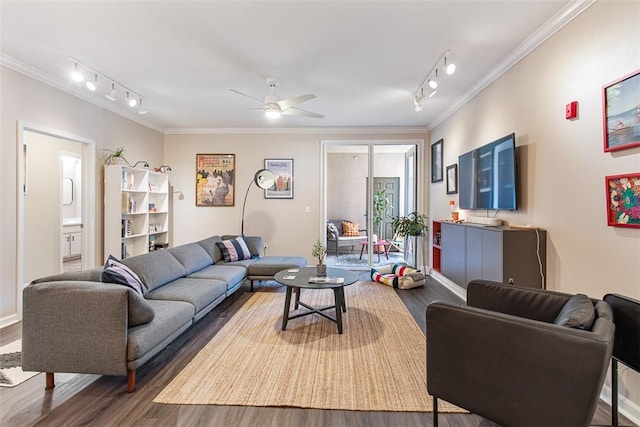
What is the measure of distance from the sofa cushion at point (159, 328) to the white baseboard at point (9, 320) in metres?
1.84

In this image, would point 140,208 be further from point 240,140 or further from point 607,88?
point 607,88

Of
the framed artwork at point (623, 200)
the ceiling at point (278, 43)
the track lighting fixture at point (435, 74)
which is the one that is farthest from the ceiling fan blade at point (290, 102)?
the framed artwork at point (623, 200)

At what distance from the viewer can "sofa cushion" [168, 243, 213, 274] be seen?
3.75 metres

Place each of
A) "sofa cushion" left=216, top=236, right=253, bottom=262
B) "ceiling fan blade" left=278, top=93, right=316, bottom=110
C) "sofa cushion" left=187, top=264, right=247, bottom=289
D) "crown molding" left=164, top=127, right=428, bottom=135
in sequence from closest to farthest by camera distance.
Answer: "ceiling fan blade" left=278, top=93, right=316, bottom=110 < "sofa cushion" left=187, top=264, right=247, bottom=289 < "sofa cushion" left=216, top=236, right=253, bottom=262 < "crown molding" left=164, top=127, right=428, bottom=135

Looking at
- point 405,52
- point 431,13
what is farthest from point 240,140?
point 431,13

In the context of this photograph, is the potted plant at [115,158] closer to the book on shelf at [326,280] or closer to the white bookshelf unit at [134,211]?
the white bookshelf unit at [134,211]

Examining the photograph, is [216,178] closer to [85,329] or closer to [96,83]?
[96,83]

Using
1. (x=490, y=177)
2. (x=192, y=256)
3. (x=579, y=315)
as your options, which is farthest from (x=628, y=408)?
(x=192, y=256)

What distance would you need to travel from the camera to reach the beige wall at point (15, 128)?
3.16 meters

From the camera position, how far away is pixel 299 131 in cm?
605

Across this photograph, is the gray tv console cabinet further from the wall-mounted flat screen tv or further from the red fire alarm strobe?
the red fire alarm strobe

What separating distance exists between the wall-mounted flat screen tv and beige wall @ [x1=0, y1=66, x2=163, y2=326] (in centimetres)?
501

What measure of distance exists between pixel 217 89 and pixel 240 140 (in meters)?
2.15

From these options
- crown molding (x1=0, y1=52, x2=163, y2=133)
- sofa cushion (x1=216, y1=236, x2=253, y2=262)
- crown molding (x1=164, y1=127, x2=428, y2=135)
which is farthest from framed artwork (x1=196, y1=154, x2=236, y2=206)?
sofa cushion (x1=216, y1=236, x2=253, y2=262)
